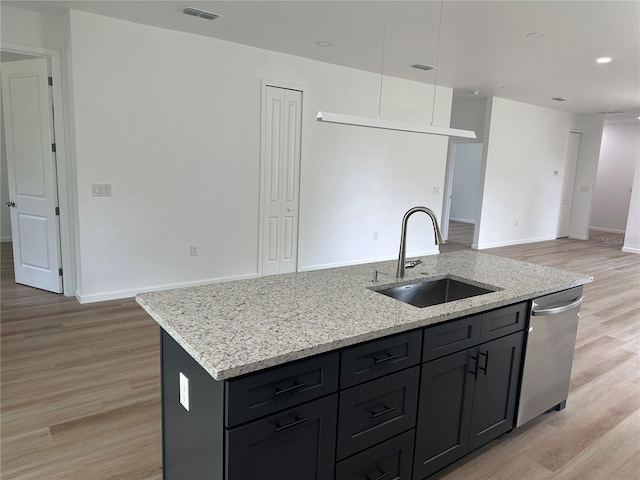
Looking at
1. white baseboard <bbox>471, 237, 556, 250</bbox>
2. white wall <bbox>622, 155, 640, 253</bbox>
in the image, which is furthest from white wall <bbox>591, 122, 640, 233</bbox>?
white baseboard <bbox>471, 237, 556, 250</bbox>

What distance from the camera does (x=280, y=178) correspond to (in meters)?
5.38

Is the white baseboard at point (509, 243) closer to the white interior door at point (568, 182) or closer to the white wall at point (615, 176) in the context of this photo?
the white interior door at point (568, 182)

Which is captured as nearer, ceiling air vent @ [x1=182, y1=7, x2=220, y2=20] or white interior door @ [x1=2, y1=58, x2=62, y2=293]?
ceiling air vent @ [x1=182, y1=7, x2=220, y2=20]

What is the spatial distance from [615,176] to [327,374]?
1223cm

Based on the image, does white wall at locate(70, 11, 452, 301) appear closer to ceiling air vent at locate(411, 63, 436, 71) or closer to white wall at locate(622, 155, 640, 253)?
ceiling air vent at locate(411, 63, 436, 71)

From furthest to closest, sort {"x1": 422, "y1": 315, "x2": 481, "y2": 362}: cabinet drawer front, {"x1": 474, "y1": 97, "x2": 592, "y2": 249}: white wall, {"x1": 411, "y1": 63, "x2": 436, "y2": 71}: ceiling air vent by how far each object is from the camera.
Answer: {"x1": 474, "y1": 97, "x2": 592, "y2": 249}: white wall → {"x1": 411, "y1": 63, "x2": 436, "y2": 71}: ceiling air vent → {"x1": 422, "y1": 315, "x2": 481, "y2": 362}: cabinet drawer front

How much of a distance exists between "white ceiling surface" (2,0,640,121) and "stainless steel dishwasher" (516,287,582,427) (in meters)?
2.32

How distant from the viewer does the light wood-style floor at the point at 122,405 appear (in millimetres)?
2199

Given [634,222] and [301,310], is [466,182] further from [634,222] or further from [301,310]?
[301,310]

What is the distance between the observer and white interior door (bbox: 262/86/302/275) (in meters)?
5.21

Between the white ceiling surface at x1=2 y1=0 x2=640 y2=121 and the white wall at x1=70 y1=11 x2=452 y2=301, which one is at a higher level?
the white ceiling surface at x1=2 y1=0 x2=640 y2=121

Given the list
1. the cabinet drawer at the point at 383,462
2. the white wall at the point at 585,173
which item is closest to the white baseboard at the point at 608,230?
the white wall at the point at 585,173

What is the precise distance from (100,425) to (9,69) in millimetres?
3990

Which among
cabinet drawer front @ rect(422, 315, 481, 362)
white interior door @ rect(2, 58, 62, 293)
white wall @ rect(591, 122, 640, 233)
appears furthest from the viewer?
white wall @ rect(591, 122, 640, 233)
